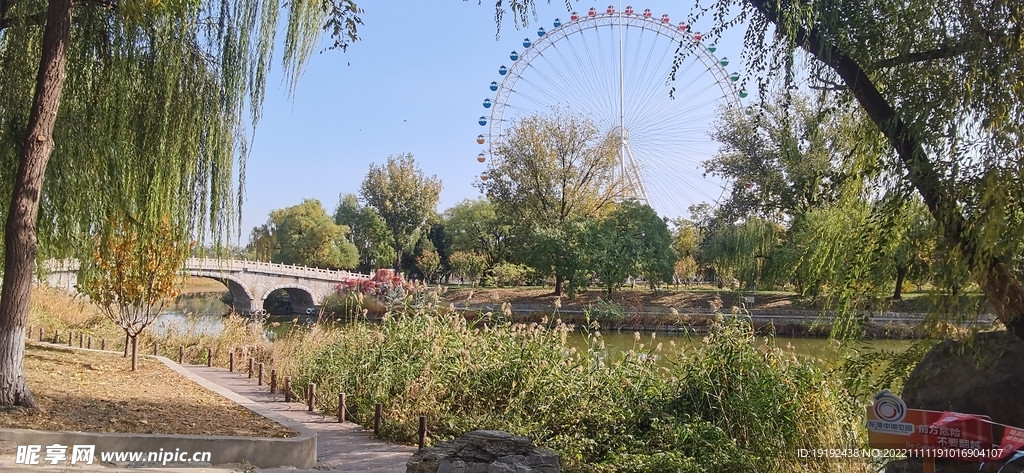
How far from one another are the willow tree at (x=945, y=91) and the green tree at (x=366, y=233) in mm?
44931

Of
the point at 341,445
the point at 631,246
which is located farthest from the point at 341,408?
the point at 631,246

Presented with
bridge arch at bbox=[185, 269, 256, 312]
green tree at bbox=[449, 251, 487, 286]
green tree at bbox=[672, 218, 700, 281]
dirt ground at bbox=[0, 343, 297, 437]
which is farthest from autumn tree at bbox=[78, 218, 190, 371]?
green tree at bbox=[672, 218, 700, 281]

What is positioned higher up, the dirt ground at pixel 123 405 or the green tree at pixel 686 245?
the green tree at pixel 686 245

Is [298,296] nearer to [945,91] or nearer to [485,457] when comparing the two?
[485,457]

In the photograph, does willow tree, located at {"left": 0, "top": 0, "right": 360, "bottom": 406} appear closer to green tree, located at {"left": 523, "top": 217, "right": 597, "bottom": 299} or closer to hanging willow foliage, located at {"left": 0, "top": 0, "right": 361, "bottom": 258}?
hanging willow foliage, located at {"left": 0, "top": 0, "right": 361, "bottom": 258}

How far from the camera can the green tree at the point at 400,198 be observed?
163 feet

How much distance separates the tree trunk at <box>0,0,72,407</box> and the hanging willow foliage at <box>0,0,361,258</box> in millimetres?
841

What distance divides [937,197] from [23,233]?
643cm

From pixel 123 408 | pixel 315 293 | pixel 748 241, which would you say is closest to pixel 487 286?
pixel 315 293

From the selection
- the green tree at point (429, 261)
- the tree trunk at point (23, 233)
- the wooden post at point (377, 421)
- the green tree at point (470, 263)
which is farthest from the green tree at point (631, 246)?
the tree trunk at point (23, 233)

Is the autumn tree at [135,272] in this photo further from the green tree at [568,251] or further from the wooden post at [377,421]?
the green tree at [568,251]

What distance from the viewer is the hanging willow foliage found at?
674cm

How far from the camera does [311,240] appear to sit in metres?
49.8

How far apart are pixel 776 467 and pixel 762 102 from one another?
2827 mm
